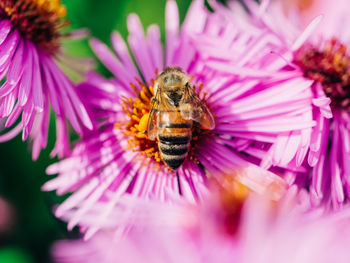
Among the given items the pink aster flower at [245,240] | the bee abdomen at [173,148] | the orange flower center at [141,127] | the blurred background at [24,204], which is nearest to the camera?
the pink aster flower at [245,240]

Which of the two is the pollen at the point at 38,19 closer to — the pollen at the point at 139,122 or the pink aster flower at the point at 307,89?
the pollen at the point at 139,122

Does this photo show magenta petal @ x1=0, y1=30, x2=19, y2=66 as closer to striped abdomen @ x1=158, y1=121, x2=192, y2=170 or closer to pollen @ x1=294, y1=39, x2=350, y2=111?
striped abdomen @ x1=158, y1=121, x2=192, y2=170

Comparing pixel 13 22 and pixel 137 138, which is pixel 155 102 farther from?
pixel 13 22

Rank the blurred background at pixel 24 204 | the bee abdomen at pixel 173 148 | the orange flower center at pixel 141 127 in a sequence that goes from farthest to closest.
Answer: the blurred background at pixel 24 204, the orange flower center at pixel 141 127, the bee abdomen at pixel 173 148

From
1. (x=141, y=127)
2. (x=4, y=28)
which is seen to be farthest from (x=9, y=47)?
(x=141, y=127)

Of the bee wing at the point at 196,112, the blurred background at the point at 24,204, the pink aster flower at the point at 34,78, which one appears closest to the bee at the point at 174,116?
the bee wing at the point at 196,112

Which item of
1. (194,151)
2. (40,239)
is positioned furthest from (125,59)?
(40,239)
